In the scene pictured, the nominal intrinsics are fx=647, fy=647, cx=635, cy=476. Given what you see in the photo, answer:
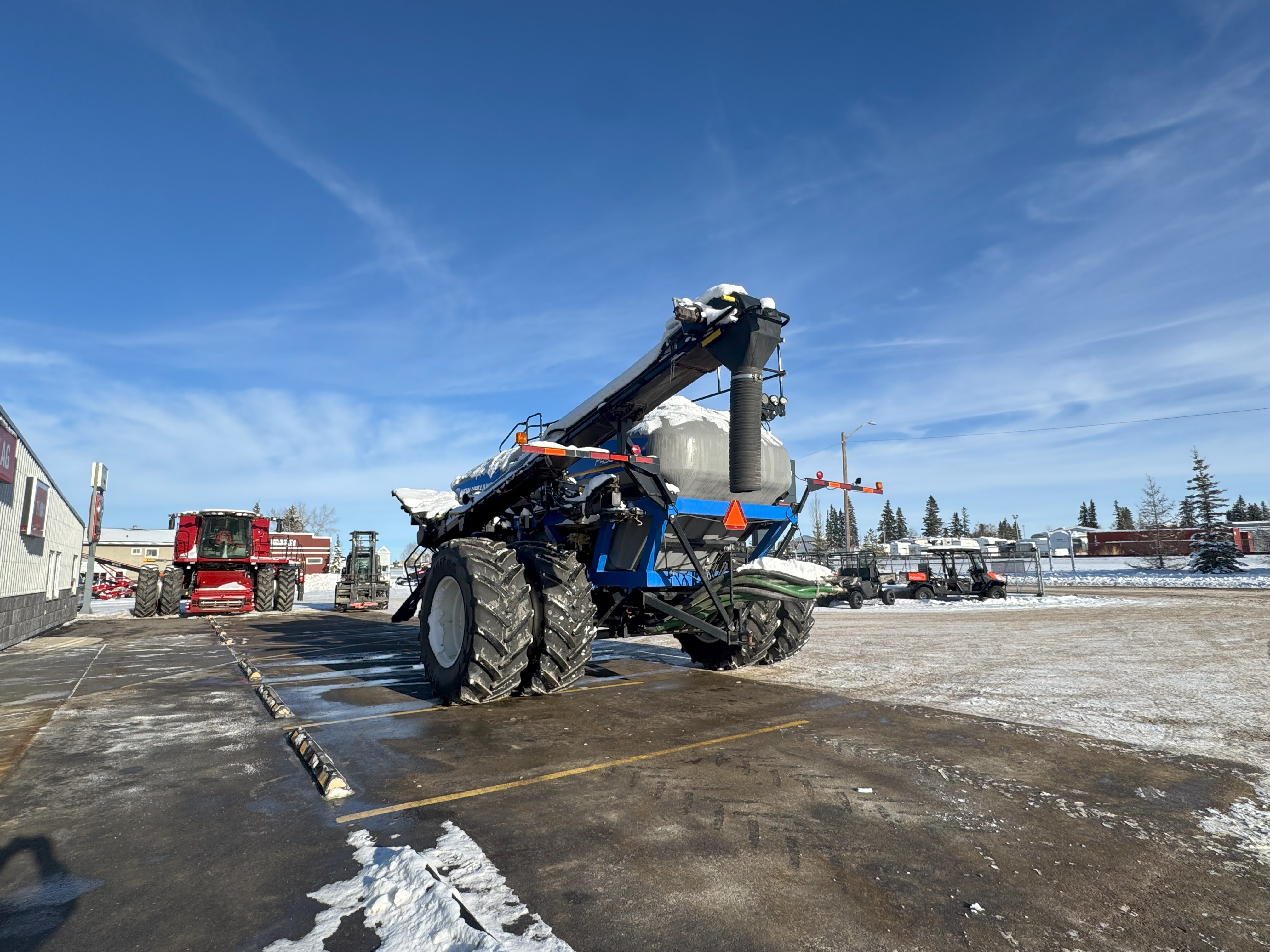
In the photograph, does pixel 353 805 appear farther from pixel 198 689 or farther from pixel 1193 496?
pixel 1193 496

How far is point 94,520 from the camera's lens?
2041 cm

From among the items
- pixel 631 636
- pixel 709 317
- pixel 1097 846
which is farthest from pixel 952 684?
pixel 709 317

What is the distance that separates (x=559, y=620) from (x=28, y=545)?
536 inches

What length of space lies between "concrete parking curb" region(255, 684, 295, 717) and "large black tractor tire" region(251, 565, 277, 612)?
625 inches

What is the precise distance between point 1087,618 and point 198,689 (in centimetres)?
1769

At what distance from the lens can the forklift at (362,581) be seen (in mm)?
23094

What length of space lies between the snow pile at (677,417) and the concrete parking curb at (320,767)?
3.71 meters

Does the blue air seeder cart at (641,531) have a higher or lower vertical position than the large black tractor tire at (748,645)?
higher

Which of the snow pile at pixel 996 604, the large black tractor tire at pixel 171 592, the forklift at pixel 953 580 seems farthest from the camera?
the forklift at pixel 953 580

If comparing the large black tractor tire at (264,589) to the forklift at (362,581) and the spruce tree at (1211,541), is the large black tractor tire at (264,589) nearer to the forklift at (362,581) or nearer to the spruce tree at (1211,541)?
the forklift at (362,581)

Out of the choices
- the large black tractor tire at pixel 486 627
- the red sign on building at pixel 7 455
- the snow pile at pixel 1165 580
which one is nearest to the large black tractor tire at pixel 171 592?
the red sign on building at pixel 7 455

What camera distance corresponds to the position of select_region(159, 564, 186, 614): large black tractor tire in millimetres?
19359

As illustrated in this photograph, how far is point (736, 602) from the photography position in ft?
22.3

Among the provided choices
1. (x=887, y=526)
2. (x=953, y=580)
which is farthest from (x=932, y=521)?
(x=953, y=580)
